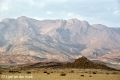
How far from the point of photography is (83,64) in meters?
73.4

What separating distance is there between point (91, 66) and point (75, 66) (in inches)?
193

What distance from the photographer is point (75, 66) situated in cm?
7350

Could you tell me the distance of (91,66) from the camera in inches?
2840

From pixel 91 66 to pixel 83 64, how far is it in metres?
2.64

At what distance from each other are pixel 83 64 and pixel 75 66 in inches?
98.9
